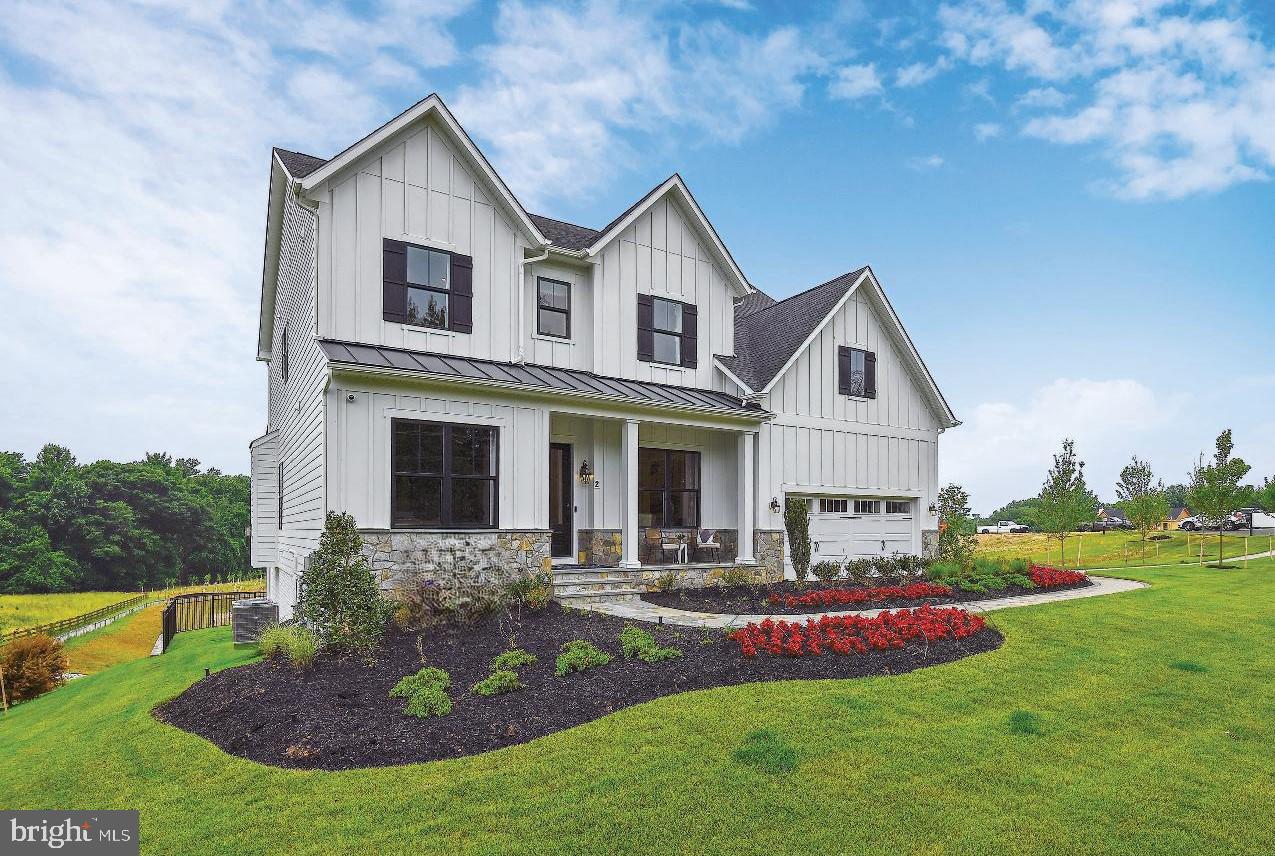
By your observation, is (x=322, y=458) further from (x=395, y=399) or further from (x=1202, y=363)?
(x=1202, y=363)

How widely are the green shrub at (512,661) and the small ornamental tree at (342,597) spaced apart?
6.79 ft

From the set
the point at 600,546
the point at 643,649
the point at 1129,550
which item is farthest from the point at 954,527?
the point at 1129,550

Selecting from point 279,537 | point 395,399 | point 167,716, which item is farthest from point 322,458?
point 279,537

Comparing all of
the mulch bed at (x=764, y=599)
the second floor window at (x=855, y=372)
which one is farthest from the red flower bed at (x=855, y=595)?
the second floor window at (x=855, y=372)

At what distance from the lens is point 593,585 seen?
12.7 metres

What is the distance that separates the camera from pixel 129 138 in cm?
1412

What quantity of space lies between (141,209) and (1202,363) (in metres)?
27.0

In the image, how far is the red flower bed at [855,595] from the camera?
39.2 feet

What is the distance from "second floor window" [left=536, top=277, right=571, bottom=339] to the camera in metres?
13.8

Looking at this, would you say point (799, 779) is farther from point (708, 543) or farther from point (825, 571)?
point (825, 571)

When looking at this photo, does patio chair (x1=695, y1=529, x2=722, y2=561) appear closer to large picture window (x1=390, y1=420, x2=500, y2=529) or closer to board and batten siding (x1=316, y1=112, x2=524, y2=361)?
large picture window (x1=390, y1=420, x2=500, y2=529)

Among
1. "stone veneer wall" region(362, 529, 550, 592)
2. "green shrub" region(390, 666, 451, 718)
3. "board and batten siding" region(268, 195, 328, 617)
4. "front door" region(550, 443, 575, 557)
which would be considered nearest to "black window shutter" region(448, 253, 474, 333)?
"board and batten siding" region(268, 195, 328, 617)

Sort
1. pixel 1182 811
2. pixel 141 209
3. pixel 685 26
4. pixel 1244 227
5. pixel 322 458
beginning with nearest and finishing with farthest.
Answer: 1. pixel 1182 811
2. pixel 322 458
3. pixel 685 26
4. pixel 141 209
5. pixel 1244 227

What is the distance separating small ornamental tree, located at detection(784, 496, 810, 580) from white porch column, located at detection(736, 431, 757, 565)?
0.89 meters
